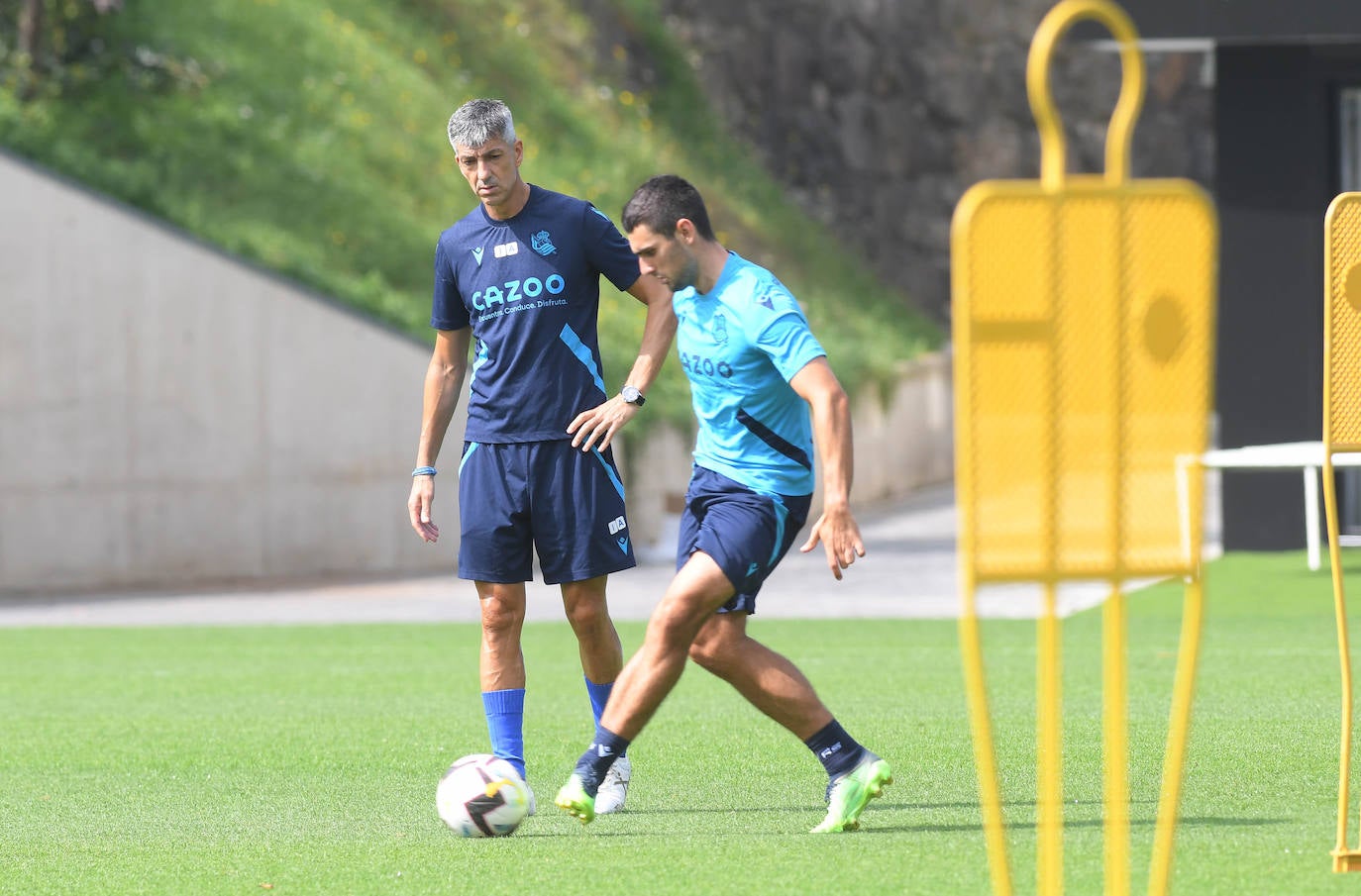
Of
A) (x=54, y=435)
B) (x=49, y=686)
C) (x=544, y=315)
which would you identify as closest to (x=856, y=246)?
(x=54, y=435)

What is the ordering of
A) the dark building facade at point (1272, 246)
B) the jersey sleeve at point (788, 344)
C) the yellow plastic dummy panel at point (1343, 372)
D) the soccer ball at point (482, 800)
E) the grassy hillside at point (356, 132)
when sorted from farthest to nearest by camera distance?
the grassy hillside at point (356, 132)
the dark building facade at point (1272, 246)
the soccer ball at point (482, 800)
the jersey sleeve at point (788, 344)
the yellow plastic dummy panel at point (1343, 372)

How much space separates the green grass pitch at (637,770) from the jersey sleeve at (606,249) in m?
1.83

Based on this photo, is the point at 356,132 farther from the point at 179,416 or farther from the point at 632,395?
the point at 632,395

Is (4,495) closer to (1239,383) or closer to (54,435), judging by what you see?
(54,435)

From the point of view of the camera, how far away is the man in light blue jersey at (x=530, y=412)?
6.36 metres

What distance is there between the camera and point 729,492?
5.83 meters

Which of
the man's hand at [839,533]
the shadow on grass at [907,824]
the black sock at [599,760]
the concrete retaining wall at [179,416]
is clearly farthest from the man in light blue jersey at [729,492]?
the concrete retaining wall at [179,416]

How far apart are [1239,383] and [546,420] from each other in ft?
42.1

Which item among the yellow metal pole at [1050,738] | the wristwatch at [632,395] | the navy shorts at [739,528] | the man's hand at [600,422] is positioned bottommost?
the yellow metal pole at [1050,738]

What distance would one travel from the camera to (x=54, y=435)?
1758cm

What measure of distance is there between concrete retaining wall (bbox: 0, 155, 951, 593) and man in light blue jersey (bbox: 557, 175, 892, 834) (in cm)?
1259

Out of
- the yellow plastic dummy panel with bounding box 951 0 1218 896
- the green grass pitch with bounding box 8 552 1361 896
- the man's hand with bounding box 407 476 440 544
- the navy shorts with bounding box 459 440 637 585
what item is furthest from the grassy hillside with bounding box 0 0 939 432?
the yellow plastic dummy panel with bounding box 951 0 1218 896

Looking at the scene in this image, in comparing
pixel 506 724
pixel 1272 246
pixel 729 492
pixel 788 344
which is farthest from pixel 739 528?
A: pixel 1272 246

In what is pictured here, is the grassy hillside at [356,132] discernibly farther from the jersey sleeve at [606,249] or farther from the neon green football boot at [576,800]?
the neon green football boot at [576,800]
